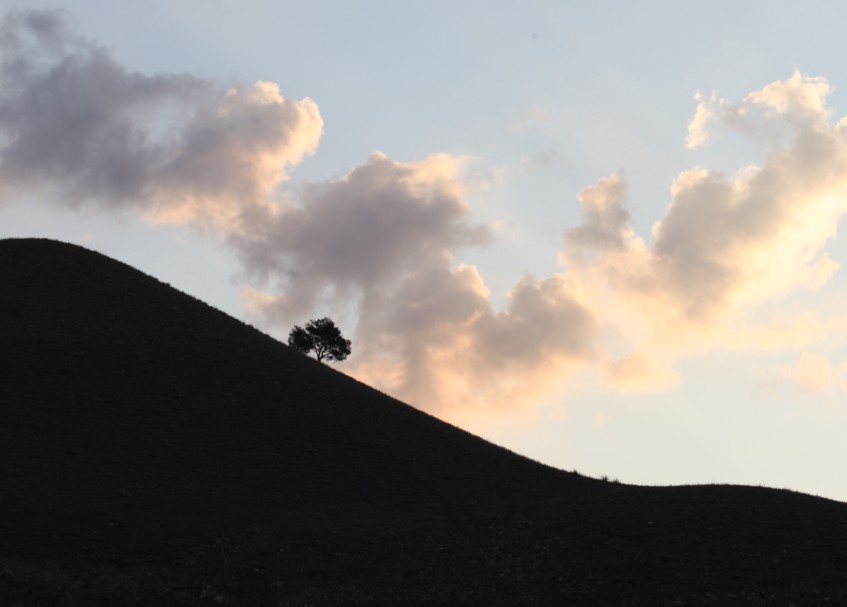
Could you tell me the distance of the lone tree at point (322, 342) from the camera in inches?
3233

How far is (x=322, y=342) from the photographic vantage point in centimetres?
8238

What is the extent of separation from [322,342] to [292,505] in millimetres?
44651

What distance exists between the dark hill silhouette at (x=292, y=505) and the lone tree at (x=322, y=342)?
23.8 m

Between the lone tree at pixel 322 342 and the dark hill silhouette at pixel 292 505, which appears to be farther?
the lone tree at pixel 322 342

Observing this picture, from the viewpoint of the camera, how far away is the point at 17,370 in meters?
48.3

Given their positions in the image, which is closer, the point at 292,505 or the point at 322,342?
the point at 292,505

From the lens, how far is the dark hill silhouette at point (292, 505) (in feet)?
101

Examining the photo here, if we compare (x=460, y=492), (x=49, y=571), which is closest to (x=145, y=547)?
(x=49, y=571)

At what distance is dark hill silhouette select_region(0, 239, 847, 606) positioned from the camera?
30703 mm

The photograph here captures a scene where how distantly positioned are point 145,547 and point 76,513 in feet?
11.7

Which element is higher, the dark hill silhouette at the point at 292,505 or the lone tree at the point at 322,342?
the lone tree at the point at 322,342

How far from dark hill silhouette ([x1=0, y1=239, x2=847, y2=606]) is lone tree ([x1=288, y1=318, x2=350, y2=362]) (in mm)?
23830

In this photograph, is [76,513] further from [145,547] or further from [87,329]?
[87,329]

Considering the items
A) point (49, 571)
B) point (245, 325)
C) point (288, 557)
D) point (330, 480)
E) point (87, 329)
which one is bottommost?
point (49, 571)
